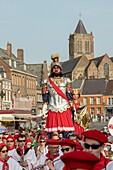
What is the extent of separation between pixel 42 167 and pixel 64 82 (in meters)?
5.78

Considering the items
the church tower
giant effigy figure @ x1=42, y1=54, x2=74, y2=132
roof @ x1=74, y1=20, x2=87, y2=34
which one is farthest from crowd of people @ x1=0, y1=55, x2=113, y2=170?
roof @ x1=74, y1=20, x2=87, y2=34

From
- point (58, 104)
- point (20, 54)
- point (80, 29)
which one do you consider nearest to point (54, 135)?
point (58, 104)

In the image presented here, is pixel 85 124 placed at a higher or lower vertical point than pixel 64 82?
lower

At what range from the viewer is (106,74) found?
130m

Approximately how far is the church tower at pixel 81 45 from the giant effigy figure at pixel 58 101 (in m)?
142

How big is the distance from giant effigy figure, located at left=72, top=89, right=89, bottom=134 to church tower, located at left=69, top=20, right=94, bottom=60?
461 feet

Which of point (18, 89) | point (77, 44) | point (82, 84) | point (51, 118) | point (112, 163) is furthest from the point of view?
point (77, 44)

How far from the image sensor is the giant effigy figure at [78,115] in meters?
12.7

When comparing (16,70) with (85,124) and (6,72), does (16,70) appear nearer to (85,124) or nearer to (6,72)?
(6,72)

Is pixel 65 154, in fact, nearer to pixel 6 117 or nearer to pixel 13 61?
pixel 6 117

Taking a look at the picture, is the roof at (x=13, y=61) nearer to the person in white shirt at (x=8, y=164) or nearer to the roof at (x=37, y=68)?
the roof at (x=37, y=68)

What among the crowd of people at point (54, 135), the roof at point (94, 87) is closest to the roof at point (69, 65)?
the roof at point (94, 87)

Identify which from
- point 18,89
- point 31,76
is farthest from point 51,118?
point 31,76

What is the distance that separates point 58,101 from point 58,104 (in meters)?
0.08
